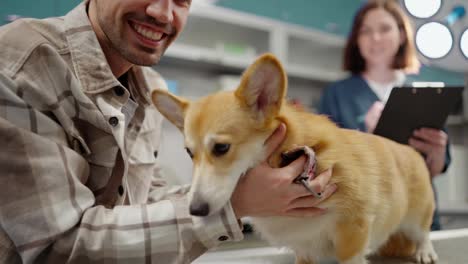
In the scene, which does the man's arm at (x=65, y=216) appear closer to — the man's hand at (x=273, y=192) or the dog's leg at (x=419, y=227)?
the man's hand at (x=273, y=192)

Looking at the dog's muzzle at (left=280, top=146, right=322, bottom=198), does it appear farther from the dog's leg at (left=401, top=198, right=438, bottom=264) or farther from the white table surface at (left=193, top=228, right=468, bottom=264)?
the dog's leg at (left=401, top=198, right=438, bottom=264)

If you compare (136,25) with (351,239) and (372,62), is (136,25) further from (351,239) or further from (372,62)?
(372,62)

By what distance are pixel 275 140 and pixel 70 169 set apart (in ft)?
1.20

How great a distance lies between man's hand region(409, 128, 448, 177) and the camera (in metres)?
1.36

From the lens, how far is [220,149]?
0.74m

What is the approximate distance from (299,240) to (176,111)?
377mm

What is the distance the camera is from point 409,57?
1846 millimetres

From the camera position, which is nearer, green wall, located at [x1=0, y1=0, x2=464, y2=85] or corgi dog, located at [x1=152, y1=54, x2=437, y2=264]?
corgi dog, located at [x1=152, y1=54, x2=437, y2=264]

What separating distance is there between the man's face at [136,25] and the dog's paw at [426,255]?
0.80 metres

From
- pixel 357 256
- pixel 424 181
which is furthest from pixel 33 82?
pixel 424 181

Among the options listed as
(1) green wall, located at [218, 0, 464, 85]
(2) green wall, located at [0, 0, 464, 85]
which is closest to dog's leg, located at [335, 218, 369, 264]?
(2) green wall, located at [0, 0, 464, 85]

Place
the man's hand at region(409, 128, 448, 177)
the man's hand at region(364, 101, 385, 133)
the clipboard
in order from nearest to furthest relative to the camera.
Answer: the clipboard < the man's hand at region(409, 128, 448, 177) < the man's hand at region(364, 101, 385, 133)

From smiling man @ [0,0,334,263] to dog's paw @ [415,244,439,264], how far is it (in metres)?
0.40

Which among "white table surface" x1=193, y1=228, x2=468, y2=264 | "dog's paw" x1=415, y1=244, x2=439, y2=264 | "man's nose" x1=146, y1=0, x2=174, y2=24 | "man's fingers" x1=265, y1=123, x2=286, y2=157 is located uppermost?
"man's nose" x1=146, y1=0, x2=174, y2=24
